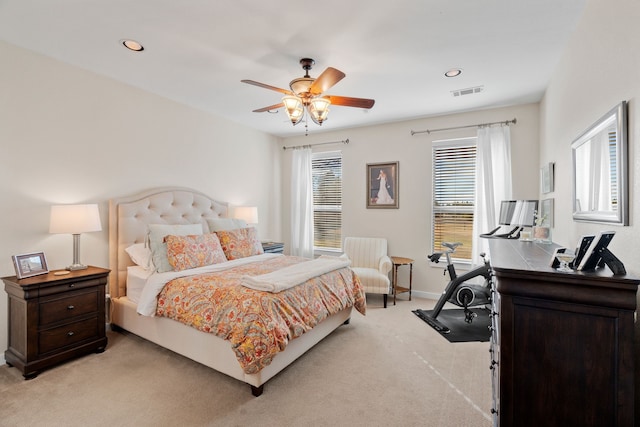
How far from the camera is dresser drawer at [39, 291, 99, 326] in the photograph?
2.52 m

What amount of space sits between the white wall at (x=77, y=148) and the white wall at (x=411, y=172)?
2.17 metres

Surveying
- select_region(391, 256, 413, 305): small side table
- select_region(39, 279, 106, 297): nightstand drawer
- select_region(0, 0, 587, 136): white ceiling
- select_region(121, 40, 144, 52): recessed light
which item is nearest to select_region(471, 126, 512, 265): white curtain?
Result: select_region(0, 0, 587, 136): white ceiling

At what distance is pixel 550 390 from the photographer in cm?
124

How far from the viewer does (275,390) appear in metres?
2.33

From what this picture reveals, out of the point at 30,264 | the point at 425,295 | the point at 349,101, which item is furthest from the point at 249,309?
the point at 425,295

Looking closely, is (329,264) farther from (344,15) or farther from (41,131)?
(41,131)

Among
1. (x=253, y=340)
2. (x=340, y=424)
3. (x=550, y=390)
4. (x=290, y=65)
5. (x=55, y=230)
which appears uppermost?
(x=290, y=65)

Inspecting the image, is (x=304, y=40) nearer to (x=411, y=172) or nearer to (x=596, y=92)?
(x=596, y=92)

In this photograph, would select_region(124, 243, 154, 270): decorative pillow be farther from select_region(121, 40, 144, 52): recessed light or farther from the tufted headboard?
select_region(121, 40, 144, 52): recessed light

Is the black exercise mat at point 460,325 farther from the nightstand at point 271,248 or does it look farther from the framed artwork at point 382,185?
the nightstand at point 271,248

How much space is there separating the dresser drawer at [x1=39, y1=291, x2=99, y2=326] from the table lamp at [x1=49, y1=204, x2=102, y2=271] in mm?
318

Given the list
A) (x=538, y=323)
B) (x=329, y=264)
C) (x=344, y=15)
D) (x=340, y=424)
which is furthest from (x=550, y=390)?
(x=344, y=15)

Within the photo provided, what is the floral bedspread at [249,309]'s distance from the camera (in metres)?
2.16

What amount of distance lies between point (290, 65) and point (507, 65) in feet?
6.91
